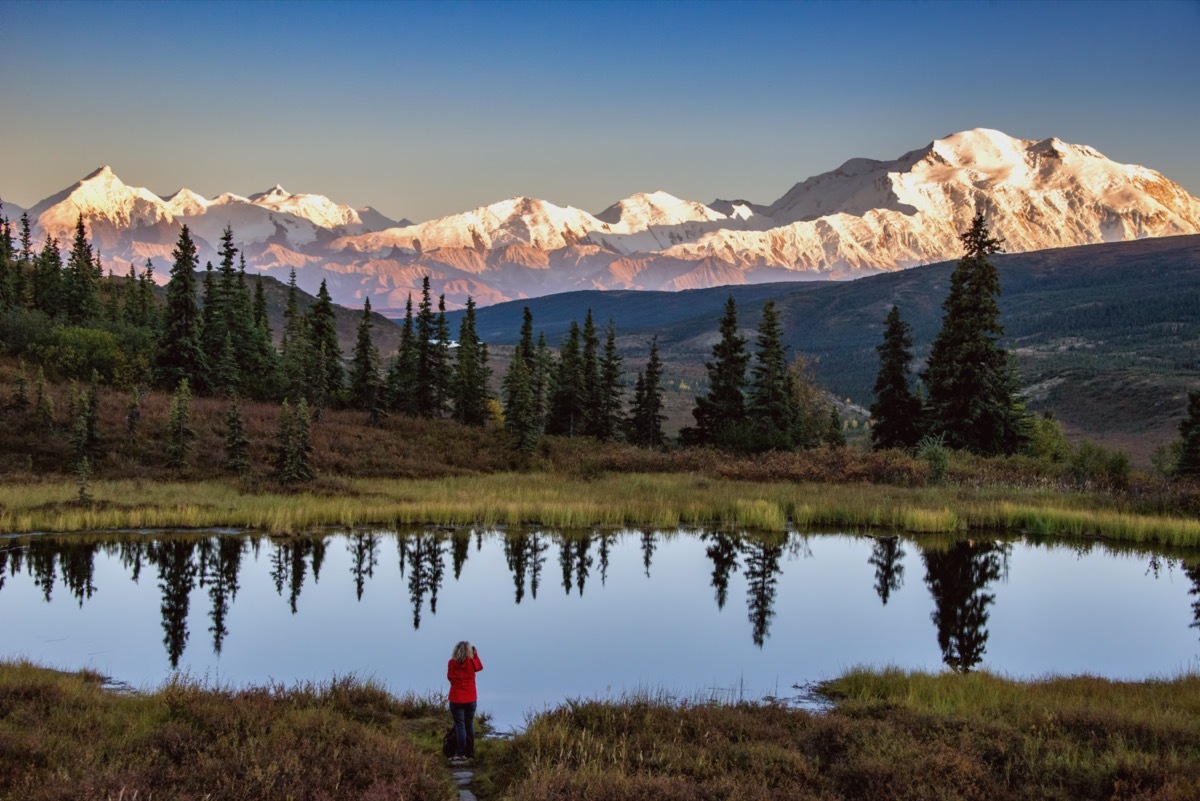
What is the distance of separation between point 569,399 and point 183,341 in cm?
2807

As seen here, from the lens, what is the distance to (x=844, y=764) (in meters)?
11.6

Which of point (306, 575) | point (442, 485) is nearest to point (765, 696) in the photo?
point (306, 575)

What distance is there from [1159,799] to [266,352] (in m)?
72.9

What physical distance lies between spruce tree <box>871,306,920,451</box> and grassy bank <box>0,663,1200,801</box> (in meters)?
49.8

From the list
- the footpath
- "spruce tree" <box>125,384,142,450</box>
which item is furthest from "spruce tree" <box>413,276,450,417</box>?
the footpath

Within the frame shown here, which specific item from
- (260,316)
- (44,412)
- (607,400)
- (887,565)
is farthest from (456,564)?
(260,316)

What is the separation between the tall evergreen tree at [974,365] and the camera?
57531 mm

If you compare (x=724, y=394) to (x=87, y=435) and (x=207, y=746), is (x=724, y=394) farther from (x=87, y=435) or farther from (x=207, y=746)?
(x=207, y=746)

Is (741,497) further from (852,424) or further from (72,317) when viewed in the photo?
(852,424)

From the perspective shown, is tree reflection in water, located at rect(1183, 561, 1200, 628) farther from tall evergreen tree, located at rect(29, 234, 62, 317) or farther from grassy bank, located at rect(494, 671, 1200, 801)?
tall evergreen tree, located at rect(29, 234, 62, 317)

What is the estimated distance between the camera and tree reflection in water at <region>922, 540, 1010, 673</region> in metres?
21.5

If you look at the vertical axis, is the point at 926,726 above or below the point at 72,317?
below

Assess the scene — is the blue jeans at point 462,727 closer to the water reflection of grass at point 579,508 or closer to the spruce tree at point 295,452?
the water reflection of grass at point 579,508

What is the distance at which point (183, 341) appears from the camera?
201ft
